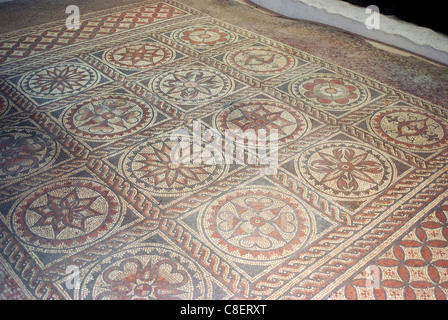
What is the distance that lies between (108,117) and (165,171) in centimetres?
54

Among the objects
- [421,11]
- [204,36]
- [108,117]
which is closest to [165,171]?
[108,117]

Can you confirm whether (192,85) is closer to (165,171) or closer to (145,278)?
(165,171)

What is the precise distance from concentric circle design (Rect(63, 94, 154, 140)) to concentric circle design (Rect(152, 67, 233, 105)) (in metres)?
0.18

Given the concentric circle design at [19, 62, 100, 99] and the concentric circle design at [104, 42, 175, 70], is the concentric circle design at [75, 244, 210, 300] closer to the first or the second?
the concentric circle design at [19, 62, 100, 99]

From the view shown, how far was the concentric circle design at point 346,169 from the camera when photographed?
1810 mm

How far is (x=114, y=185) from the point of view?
71.8 inches

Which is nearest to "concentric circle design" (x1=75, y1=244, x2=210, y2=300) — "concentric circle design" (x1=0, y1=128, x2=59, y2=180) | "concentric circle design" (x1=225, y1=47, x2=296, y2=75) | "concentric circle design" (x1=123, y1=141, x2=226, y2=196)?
"concentric circle design" (x1=123, y1=141, x2=226, y2=196)

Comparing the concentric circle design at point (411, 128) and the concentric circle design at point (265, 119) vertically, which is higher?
the concentric circle design at point (411, 128)

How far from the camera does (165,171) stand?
190cm

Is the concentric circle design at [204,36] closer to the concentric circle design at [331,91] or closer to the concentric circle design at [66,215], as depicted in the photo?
the concentric circle design at [331,91]

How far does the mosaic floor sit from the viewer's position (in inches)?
57.2

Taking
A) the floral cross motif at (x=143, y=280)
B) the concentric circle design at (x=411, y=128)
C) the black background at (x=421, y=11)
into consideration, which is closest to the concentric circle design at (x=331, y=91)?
the concentric circle design at (x=411, y=128)

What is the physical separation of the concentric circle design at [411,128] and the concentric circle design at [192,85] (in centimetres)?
83
